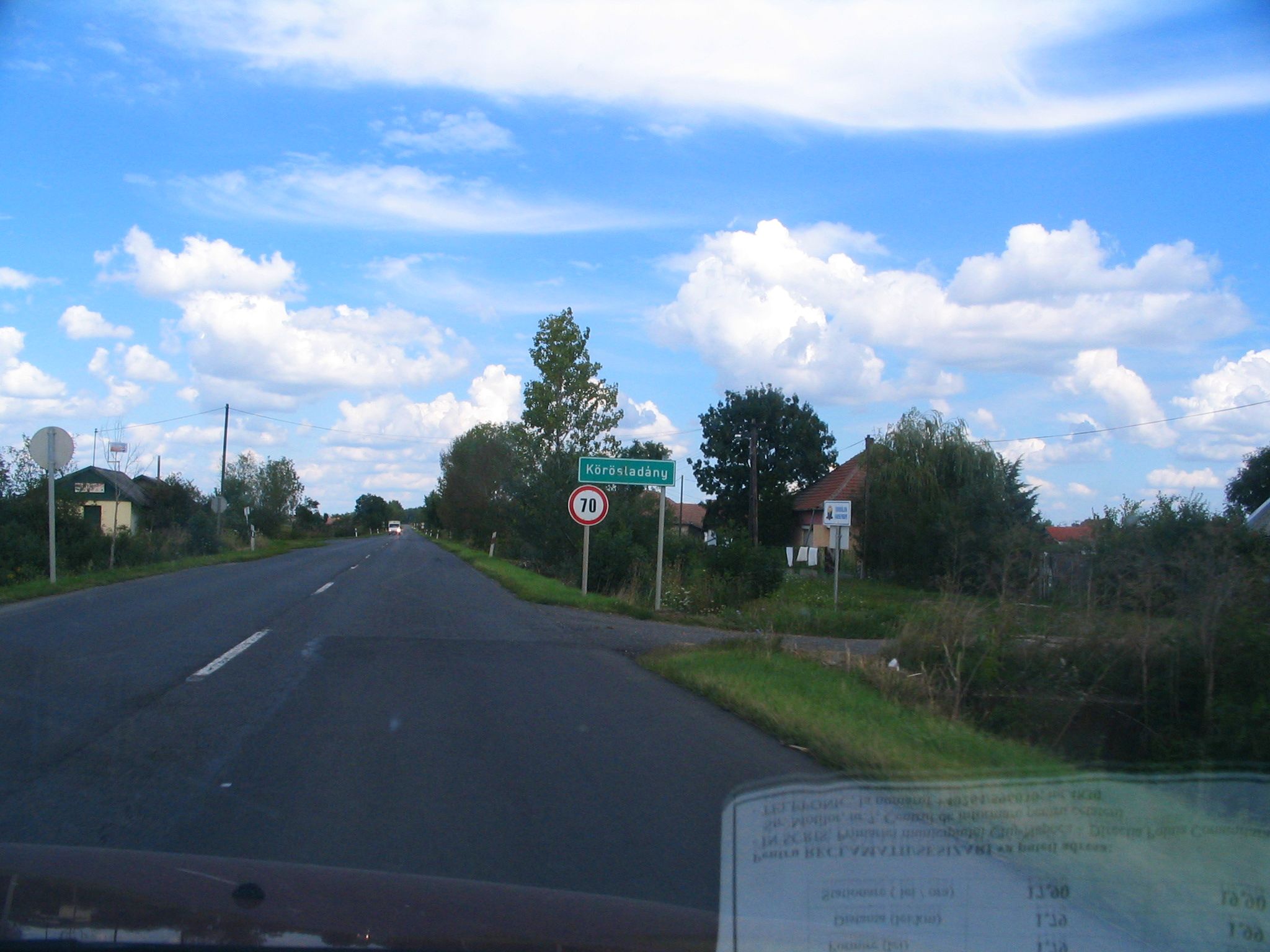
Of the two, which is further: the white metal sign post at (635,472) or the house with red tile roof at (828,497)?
the house with red tile roof at (828,497)

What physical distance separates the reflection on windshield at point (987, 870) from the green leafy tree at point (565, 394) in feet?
116

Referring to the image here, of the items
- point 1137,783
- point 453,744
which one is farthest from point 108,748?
point 1137,783

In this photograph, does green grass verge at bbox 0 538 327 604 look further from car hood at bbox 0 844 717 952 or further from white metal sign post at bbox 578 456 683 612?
car hood at bbox 0 844 717 952

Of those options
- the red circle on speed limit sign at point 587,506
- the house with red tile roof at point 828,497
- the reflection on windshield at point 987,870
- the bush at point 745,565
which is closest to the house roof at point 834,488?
the house with red tile roof at point 828,497

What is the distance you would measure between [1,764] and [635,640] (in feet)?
31.5

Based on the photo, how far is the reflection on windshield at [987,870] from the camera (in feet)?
13.6

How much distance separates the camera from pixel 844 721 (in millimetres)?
8219

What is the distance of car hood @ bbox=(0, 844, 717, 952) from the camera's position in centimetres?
283

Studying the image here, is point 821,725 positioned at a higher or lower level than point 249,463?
lower

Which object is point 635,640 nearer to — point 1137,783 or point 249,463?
point 1137,783

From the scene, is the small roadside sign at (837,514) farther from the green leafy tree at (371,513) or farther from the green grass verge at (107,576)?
the green leafy tree at (371,513)

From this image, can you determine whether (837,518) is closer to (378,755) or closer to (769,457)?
(378,755)

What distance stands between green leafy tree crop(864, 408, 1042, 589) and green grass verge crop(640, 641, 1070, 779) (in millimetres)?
24761

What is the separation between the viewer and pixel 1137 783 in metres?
7.38
